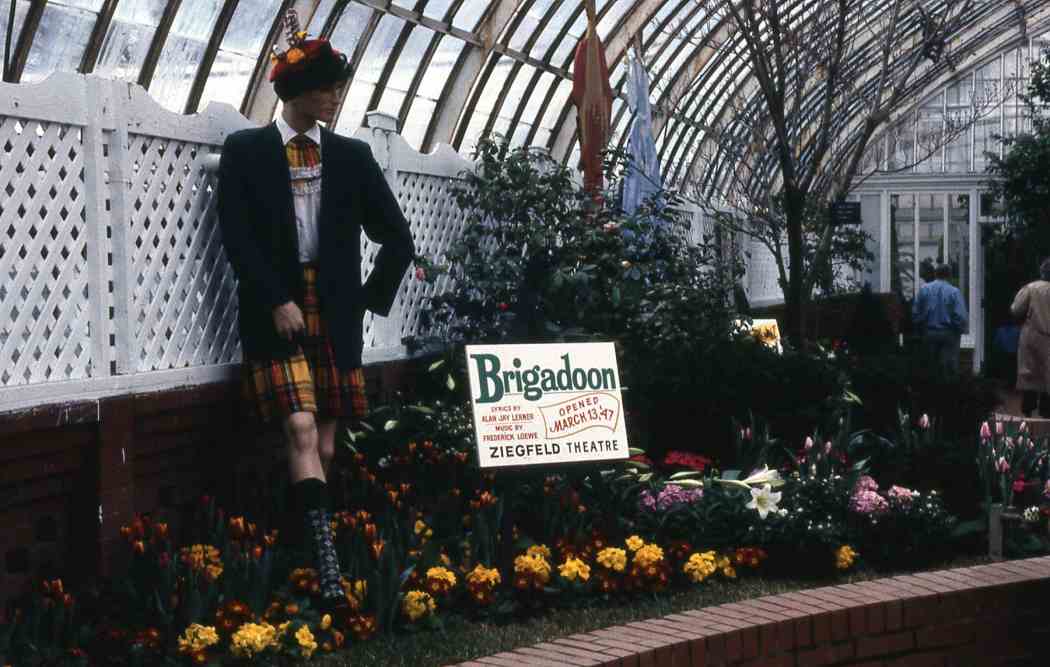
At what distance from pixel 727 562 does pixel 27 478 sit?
2306 millimetres

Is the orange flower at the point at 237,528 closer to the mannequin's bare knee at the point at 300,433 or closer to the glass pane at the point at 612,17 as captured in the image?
the mannequin's bare knee at the point at 300,433

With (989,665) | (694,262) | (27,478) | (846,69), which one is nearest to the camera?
(27,478)

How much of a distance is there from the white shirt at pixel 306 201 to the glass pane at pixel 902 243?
19.8m

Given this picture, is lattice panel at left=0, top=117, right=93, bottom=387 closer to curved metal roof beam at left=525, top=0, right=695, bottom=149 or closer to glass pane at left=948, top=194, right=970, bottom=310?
curved metal roof beam at left=525, top=0, right=695, bottom=149

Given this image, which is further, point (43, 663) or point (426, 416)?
point (426, 416)

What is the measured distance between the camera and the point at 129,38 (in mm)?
9633

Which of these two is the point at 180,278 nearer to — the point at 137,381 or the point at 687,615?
the point at 137,381

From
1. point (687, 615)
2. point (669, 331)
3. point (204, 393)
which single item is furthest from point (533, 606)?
point (669, 331)

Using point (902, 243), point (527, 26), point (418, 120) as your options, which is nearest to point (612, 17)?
point (527, 26)

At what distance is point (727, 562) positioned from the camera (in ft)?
17.0

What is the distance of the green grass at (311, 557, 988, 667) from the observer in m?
4.12

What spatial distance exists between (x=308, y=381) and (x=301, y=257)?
42cm

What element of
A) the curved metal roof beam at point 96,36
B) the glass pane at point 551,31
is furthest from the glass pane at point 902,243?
the curved metal roof beam at point 96,36

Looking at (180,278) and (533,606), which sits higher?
(180,278)
